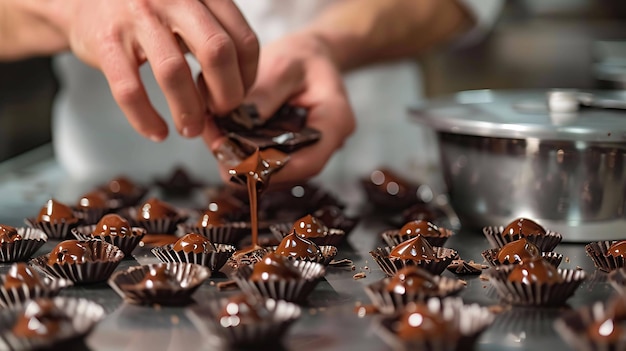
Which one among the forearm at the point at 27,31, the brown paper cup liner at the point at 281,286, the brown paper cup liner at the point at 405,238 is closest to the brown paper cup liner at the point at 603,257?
the brown paper cup liner at the point at 405,238

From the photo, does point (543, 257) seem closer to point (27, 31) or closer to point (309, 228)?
point (309, 228)

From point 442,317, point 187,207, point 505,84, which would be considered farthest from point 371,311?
point 505,84

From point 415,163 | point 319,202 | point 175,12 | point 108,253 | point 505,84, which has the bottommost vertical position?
point 505,84

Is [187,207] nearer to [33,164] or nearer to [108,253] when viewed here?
[108,253]

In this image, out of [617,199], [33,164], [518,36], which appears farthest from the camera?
[518,36]

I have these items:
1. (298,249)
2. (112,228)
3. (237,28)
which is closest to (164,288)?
(298,249)

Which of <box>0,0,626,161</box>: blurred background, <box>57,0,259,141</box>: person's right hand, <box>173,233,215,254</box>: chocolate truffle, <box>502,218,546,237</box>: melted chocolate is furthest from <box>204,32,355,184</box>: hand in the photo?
<box>0,0,626,161</box>: blurred background

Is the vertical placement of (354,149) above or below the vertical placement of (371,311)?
below
